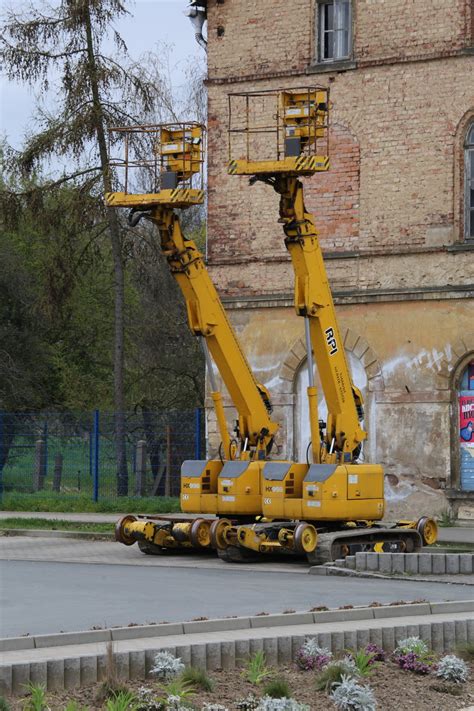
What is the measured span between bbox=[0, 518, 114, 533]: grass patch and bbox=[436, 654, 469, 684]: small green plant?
16.6 m

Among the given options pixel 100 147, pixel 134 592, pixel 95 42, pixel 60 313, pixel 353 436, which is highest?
pixel 95 42

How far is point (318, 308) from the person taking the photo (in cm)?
2222

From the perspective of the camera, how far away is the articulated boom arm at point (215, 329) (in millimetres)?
22812

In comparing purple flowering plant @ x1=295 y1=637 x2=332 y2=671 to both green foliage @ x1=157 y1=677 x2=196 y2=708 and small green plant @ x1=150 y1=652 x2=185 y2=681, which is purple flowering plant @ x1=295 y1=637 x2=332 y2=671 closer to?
small green plant @ x1=150 y1=652 x2=185 y2=681

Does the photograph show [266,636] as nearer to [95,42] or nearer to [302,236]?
[302,236]

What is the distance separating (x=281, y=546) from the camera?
21.2 m

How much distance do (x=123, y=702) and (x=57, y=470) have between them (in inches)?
997

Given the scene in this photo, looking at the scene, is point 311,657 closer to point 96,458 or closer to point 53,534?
point 53,534

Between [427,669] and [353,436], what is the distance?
10.9 metres

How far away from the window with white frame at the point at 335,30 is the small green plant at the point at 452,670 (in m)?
20.1

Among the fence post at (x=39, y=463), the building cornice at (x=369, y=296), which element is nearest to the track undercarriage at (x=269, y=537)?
the building cornice at (x=369, y=296)

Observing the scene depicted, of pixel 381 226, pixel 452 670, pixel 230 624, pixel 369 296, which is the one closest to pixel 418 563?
pixel 230 624

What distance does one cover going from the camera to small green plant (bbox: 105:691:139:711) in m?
9.58

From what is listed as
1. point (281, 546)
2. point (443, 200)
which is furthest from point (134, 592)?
point (443, 200)
